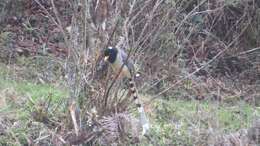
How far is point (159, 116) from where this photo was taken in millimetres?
8047

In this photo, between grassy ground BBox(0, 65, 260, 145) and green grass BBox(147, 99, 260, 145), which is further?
green grass BBox(147, 99, 260, 145)

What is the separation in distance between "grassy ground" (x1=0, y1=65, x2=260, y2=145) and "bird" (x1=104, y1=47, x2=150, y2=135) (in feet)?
1.40

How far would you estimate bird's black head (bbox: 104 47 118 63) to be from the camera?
6348mm

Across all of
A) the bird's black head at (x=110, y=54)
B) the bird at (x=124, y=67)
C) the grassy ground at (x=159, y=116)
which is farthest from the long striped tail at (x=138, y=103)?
the bird's black head at (x=110, y=54)

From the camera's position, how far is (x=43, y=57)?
10781 mm

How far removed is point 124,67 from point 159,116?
167 cm

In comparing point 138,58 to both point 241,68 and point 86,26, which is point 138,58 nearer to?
point 86,26

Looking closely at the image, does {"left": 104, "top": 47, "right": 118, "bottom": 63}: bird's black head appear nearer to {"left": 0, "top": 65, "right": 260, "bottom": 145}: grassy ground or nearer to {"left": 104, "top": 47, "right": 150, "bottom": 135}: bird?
{"left": 104, "top": 47, "right": 150, "bottom": 135}: bird

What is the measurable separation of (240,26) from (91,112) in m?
6.95

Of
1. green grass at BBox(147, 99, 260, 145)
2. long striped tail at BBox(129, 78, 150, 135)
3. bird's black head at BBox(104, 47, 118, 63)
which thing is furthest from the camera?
green grass at BBox(147, 99, 260, 145)

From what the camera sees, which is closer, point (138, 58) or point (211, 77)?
point (138, 58)

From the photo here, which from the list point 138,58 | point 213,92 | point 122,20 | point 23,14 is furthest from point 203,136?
point 23,14

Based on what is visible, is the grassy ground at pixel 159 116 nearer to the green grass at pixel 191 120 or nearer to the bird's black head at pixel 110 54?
the green grass at pixel 191 120

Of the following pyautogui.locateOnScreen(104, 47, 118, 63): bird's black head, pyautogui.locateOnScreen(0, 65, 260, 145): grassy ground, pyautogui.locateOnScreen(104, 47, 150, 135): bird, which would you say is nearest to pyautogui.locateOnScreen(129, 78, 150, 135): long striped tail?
pyautogui.locateOnScreen(104, 47, 150, 135): bird
